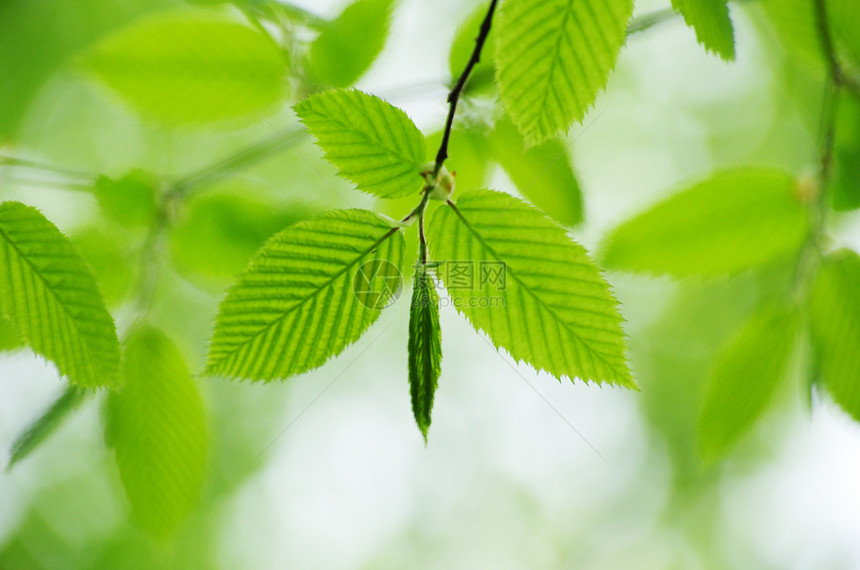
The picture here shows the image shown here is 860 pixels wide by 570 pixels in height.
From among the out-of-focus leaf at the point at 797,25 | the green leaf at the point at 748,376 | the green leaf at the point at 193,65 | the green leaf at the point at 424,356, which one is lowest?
the green leaf at the point at 748,376

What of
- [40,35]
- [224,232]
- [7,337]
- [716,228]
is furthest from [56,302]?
[40,35]

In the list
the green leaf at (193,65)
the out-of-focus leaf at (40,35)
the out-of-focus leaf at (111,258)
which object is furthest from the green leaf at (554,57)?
the out-of-focus leaf at (40,35)

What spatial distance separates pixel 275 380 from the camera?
1.66 feet

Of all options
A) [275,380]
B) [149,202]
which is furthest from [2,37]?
[275,380]

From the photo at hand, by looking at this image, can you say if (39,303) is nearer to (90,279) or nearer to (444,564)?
(90,279)

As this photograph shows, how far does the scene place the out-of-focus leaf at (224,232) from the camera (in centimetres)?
85

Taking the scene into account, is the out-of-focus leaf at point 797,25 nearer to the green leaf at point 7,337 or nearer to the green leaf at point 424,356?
the green leaf at point 424,356

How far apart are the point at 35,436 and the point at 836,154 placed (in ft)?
3.80

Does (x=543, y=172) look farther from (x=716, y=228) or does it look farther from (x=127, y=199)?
(x=127, y=199)

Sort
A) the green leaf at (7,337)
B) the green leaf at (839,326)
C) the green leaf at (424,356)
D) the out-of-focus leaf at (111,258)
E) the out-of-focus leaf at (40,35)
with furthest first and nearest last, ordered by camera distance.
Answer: the out-of-focus leaf at (40,35) < the out-of-focus leaf at (111,258) < the green leaf at (839,326) < the green leaf at (7,337) < the green leaf at (424,356)

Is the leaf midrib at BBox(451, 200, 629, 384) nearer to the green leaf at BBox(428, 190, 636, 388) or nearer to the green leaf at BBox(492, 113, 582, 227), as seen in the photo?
the green leaf at BBox(428, 190, 636, 388)

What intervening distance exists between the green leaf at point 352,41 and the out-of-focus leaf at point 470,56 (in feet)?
0.40

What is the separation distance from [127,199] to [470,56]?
562mm

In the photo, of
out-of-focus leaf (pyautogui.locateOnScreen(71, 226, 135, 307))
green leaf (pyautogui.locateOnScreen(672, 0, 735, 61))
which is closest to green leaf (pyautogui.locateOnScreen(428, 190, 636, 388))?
green leaf (pyautogui.locateOnScreen(672, 0, 735, 61))
